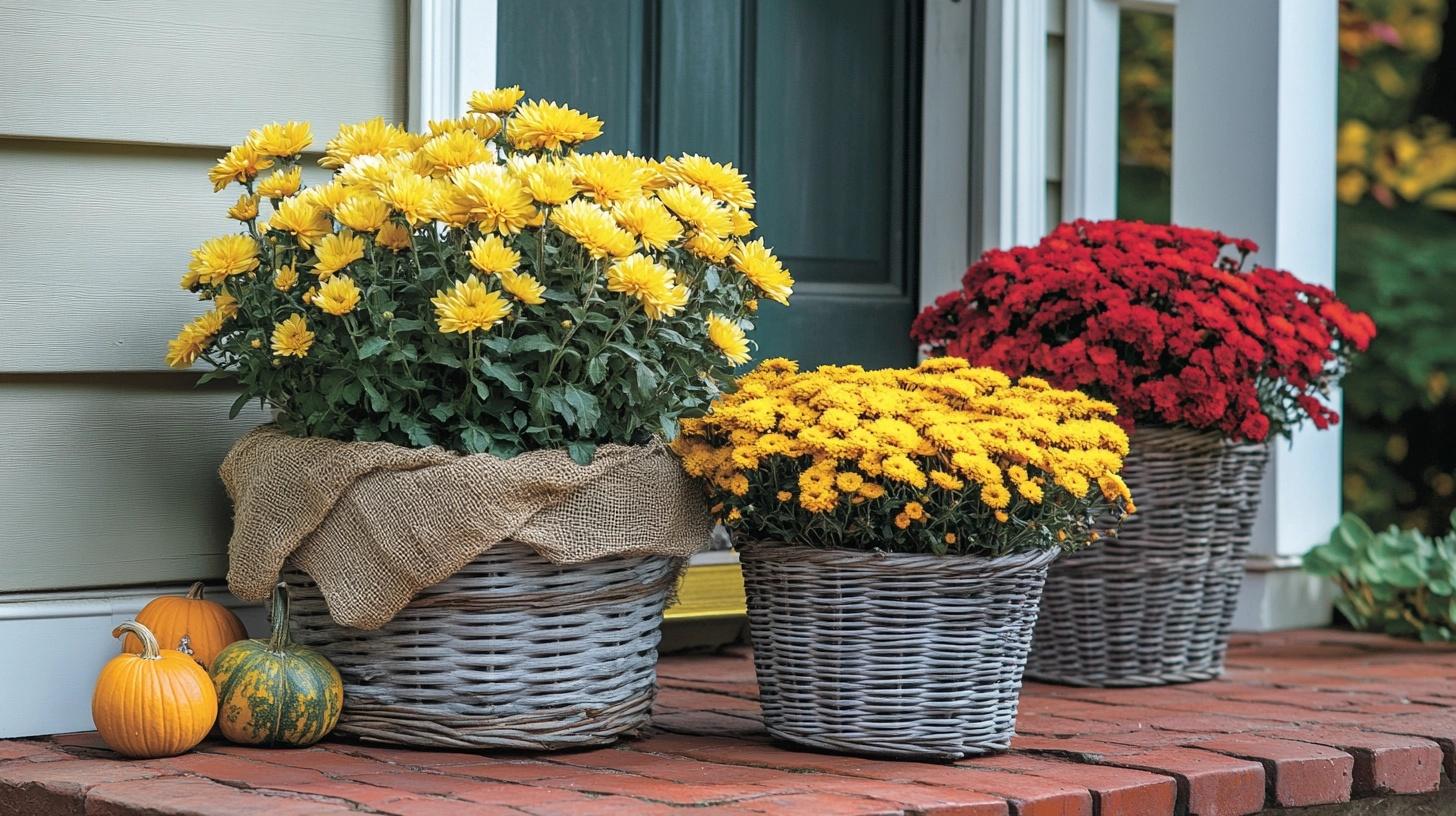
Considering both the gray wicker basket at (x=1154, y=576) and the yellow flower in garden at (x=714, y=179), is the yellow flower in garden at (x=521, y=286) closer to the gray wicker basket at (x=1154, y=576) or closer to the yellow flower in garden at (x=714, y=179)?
the yellow flower in garden at (x=714, y=179)

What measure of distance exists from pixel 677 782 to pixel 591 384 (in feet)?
1.63

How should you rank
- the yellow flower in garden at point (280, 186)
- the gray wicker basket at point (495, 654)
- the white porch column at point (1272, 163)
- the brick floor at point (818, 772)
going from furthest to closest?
the white porch column at point (1272, 163) < the yellow flower in garden at point (280, 186) < the gray wicker basket at point (495, 654) < the brick floor at point (818, 772)

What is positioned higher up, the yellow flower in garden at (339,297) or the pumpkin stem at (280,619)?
the yellow flower in garden at (339,297)

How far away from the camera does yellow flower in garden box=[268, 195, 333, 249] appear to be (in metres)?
1.96

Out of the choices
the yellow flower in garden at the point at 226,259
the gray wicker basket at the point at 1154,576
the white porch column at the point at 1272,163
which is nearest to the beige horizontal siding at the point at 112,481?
the yellow flower in garden at the point at 226,259

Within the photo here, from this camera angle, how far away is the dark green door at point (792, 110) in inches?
107

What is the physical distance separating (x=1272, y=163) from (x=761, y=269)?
1.62 m

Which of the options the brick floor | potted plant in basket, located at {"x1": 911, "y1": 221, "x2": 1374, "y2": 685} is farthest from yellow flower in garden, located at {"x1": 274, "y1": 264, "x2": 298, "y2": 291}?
potted plant in basket, located at {"x1": 911, "y1": 221, "x2": 1374, "y2": 685}

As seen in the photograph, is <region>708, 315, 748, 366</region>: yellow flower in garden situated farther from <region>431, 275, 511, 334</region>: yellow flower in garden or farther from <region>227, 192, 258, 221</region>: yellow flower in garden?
<region>227, 192, 258, 221</region>: yellow flower in garden

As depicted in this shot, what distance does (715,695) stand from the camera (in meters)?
2.48

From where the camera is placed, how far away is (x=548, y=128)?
2.05m

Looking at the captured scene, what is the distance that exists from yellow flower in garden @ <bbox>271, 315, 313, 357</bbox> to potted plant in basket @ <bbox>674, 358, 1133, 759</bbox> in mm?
493

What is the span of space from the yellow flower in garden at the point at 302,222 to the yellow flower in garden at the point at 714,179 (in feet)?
1.53

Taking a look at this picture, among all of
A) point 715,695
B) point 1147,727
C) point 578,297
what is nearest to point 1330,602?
point 1147,727
